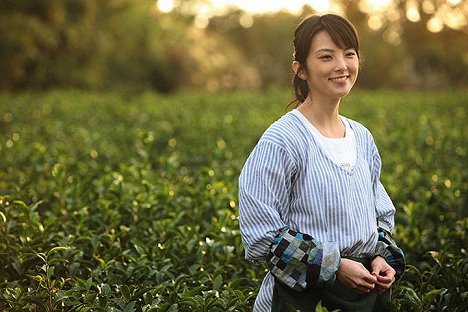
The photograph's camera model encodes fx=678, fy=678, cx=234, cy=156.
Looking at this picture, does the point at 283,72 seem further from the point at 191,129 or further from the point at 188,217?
the point at 188,217

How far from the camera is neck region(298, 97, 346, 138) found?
102 inches

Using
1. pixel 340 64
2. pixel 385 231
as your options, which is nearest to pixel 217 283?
pixel 385 231

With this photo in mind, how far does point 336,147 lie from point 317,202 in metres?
0.24

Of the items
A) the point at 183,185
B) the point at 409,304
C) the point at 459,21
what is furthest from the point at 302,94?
the point at 459,21

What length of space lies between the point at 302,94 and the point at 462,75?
Answer: 41122 mm

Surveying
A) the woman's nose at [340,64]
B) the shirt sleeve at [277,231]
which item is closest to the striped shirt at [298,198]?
the shirt sleeve at [277,231]

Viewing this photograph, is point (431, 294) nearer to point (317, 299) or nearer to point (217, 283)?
point (317, 299)

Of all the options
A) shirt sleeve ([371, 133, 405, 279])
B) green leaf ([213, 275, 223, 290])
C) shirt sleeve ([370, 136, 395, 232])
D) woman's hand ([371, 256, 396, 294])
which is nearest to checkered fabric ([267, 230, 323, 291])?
woman's hand ([371, 256, 396, 294])

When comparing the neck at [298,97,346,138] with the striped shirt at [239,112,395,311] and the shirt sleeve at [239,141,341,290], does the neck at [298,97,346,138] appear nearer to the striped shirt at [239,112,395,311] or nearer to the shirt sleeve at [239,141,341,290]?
the striped shirt at [239,112,395,311]

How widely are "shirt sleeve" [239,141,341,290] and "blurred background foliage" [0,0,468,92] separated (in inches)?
758

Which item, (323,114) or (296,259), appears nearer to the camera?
(296,259)

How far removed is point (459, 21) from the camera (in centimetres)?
4709

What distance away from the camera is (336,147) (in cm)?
255

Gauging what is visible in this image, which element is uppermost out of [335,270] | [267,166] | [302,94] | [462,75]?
[302,94]
